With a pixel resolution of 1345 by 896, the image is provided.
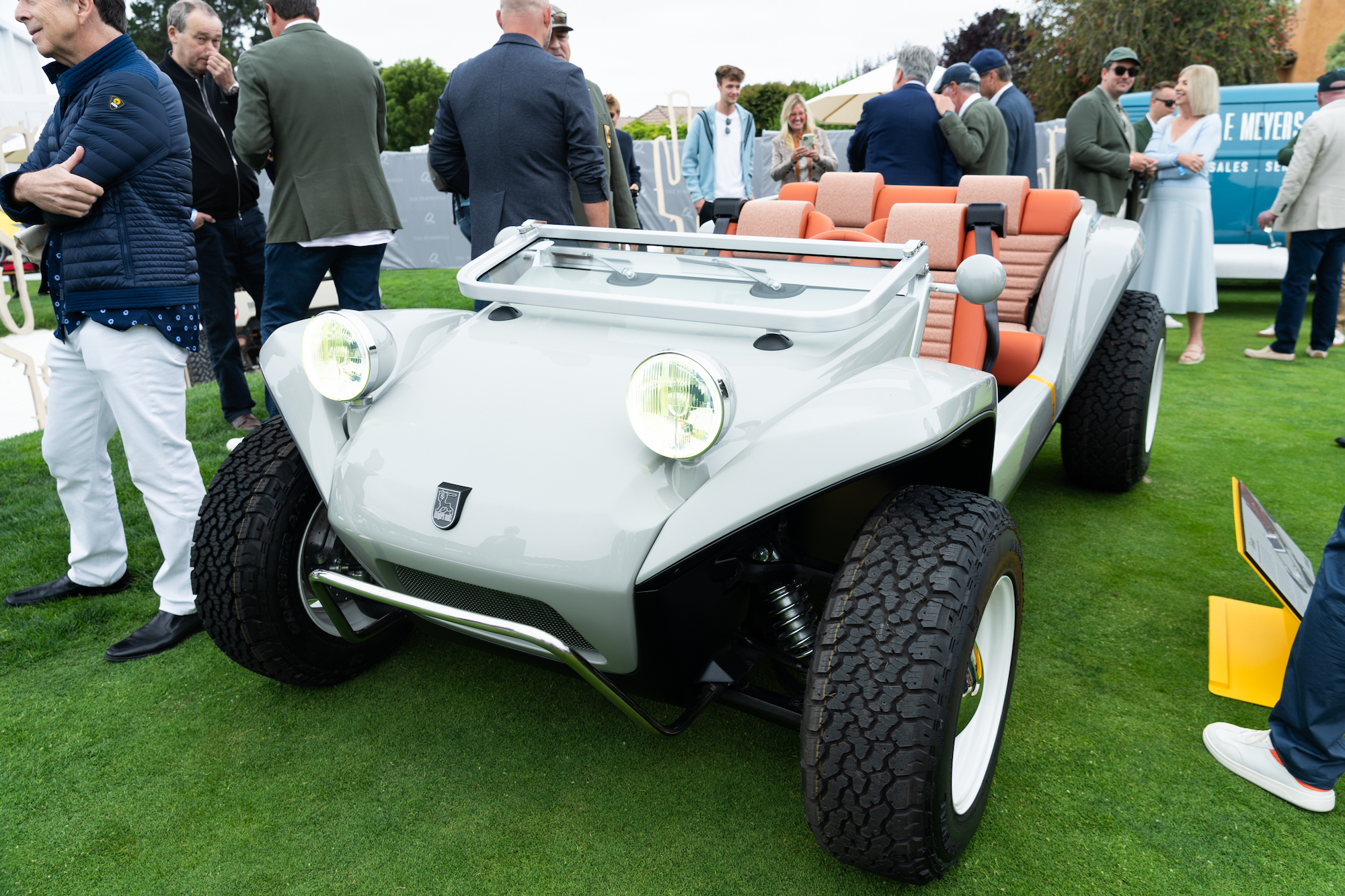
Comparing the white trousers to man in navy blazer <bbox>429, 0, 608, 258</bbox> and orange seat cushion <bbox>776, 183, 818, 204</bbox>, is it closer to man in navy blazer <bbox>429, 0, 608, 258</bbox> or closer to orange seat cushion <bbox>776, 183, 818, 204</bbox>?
man in navy blazer <bbox>429, 0, 608, 258</bbox>

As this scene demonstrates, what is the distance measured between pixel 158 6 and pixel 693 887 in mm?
57418

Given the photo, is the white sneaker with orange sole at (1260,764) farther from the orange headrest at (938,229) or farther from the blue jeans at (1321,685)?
the orange headrest at (938,229)

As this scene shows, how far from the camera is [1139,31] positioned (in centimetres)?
1662

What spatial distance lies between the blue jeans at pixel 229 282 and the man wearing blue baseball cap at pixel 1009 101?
A: 450 centimetres

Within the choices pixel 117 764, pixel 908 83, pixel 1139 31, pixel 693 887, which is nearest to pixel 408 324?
pixel 117 764

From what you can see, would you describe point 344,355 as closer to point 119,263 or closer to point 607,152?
point 119,263

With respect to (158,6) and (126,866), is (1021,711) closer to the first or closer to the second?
(126,866)

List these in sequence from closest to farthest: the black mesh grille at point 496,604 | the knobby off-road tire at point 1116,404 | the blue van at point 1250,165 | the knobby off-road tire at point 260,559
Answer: the black mesh grille at point 496,604, the knobby off-road tire at point 260,559, the knobby off-road tire at point 1116,404, the blue van at point 1250,165

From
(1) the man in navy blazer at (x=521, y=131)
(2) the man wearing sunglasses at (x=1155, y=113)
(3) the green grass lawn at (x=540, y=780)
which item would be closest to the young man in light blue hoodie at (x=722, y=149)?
(2) the man wearing sunglasses at (x=1155, y=113)

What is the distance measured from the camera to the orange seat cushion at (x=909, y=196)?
367 cm

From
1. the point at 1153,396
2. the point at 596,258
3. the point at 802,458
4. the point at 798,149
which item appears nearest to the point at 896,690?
the point at 802,458

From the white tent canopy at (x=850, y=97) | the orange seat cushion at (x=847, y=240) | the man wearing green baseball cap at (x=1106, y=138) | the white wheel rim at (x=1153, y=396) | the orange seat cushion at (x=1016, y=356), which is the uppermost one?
the white tent canopy at (x=850, y=97)

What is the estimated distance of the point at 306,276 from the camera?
368 cm

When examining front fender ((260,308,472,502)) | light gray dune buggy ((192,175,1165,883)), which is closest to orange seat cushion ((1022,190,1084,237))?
light gray dune buggy ((192,175,1165,883))
